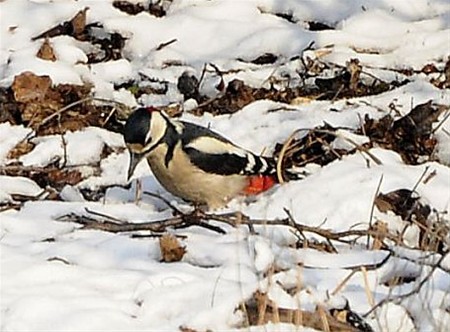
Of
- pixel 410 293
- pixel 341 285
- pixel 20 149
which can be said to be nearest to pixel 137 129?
pixel 20 149

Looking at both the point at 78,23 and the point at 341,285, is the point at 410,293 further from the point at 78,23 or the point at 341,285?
the point at 78,23

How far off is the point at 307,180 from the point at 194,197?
545 millimetres

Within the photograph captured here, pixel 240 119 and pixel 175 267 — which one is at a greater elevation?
pixel 175 267

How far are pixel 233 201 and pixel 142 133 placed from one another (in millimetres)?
614

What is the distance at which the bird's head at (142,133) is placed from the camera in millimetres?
5676

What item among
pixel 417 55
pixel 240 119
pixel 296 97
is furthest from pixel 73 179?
pixel 417 55

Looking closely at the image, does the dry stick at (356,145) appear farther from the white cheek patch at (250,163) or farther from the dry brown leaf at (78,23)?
the dry brown leaf at (78,23)

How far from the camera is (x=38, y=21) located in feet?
25.5

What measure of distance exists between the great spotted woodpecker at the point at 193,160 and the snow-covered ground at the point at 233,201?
0.32ft

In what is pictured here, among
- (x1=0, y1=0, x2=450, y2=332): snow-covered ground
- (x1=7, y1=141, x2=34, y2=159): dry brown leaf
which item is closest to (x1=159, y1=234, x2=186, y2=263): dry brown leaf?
(x1=0, y1=0, x2=450, y2=332): snow-covered ground

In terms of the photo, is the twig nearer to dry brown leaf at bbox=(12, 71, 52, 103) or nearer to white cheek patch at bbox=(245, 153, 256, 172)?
dry brown leaf at bbox=(12, 71, 52, 103)

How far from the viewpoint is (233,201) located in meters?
6.00

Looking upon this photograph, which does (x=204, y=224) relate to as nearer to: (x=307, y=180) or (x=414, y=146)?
(x=307, y=180)

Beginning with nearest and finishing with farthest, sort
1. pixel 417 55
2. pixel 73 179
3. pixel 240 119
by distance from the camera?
pixel 73 179 → pixel 240 119 → pixel 417 55
